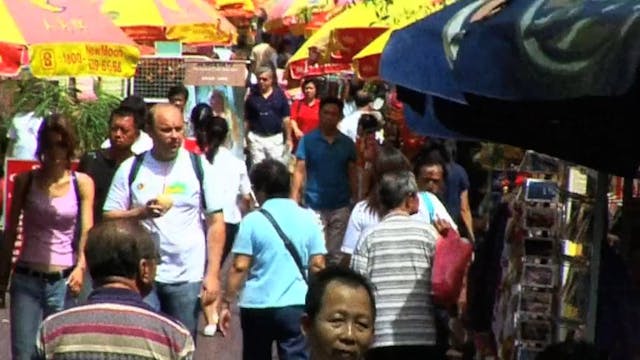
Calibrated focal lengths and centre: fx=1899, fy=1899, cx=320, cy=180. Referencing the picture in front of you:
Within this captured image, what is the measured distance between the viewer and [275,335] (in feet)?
34.4

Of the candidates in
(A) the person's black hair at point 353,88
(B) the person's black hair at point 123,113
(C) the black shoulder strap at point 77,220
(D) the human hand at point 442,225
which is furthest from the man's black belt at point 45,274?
(A) the person's black hair at point 353,88

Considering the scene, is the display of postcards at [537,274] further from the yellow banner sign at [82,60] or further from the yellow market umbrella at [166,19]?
the yellow market umbrella at [166,19]

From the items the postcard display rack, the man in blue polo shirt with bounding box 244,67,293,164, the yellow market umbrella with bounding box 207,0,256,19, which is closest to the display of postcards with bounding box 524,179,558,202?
the postcard display rack

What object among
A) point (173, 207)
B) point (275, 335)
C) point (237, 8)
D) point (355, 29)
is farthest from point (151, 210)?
point (237, 8)

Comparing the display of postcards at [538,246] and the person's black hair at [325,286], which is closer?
the person's black hair at [325,286]

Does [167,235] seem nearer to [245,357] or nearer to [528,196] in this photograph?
[245,357]

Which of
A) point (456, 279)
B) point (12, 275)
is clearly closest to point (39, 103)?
point (12, 275)

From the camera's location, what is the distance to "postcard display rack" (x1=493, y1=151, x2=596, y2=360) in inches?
323

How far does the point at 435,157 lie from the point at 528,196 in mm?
3678

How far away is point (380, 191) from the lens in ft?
33.6

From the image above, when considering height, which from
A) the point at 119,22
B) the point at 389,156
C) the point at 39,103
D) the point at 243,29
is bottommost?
the point at 389,156

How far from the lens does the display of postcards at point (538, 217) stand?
Result: 8.89 m

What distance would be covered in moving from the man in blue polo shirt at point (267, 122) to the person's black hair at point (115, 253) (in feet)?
56.1

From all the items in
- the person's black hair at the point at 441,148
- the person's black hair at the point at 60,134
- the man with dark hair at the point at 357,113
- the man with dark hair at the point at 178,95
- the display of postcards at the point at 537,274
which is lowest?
the display of postcards at the point at 537,274
